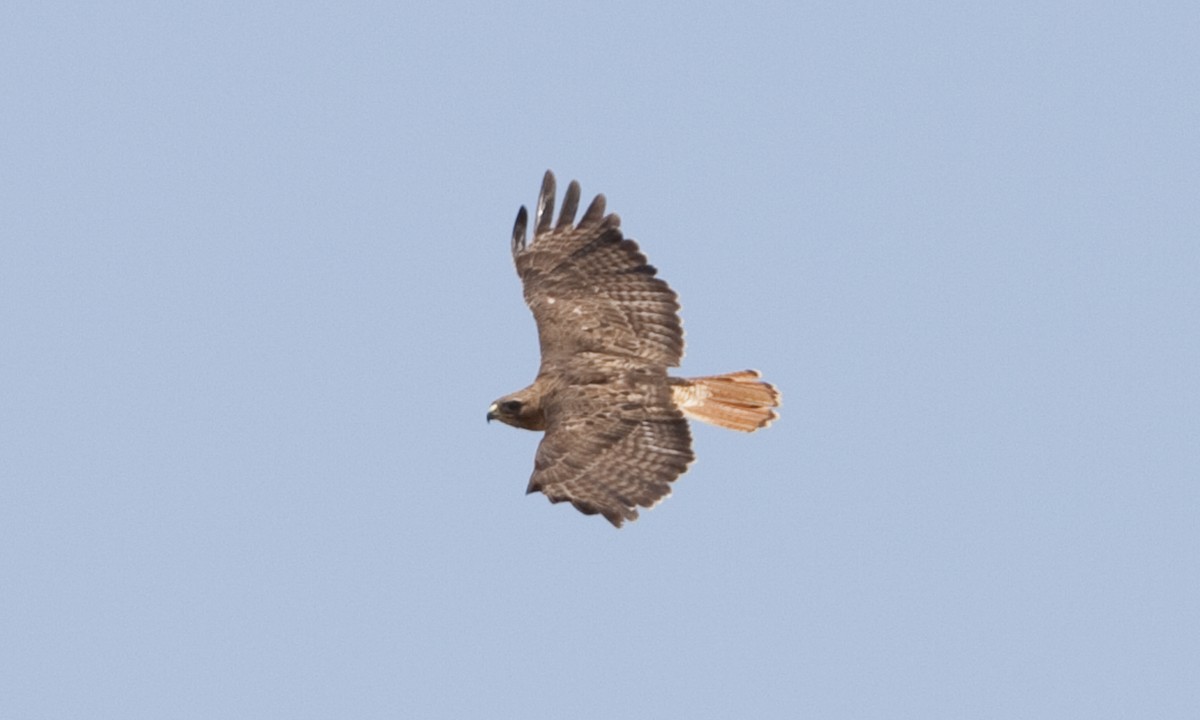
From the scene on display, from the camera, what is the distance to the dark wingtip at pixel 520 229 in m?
18.3

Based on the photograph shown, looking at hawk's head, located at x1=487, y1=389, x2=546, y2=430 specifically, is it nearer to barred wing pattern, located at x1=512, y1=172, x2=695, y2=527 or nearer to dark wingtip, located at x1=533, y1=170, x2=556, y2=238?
barred wing pattern, located at x1=512, y1=172, x2=695, y2=527

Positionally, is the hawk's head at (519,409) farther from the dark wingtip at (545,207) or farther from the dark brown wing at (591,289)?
the dark wingtip at (545,207)

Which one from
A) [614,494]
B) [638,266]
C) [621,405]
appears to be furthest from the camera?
[638,266]

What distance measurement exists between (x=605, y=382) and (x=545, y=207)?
219cm

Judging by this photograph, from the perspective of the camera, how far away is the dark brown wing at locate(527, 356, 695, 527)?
15.1 meters

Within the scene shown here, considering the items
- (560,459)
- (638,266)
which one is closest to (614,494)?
(560,459)

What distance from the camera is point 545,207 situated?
18203mm

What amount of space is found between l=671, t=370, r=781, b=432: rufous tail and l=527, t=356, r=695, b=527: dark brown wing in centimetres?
29

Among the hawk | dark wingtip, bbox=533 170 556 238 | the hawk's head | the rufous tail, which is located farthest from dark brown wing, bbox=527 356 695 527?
dark wingtip, bbox=533 170 556 238

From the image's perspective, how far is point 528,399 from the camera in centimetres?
1670

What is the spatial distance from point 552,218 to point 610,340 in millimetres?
1518

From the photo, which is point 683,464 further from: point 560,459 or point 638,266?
point 638,266

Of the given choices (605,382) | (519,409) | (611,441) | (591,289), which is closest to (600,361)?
(605,382)

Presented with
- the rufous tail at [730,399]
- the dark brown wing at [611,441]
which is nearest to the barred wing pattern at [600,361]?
the dark brown wing at [611,441]
